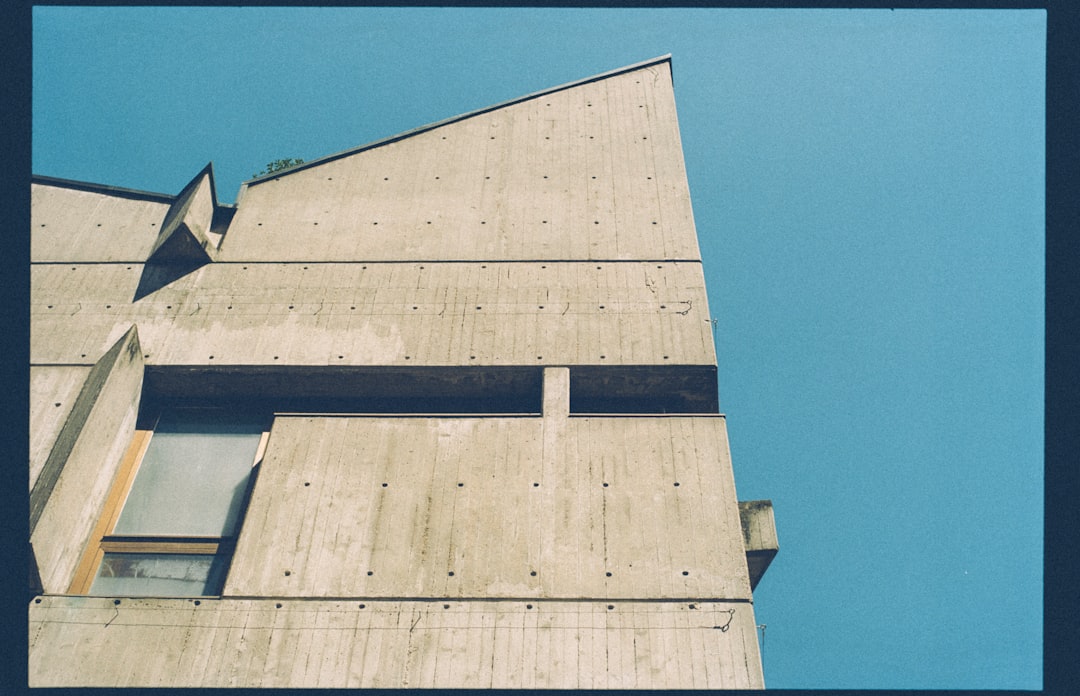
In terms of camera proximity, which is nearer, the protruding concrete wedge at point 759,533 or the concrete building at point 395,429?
the concrete building at point 395,429

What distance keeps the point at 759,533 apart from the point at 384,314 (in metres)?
5.95

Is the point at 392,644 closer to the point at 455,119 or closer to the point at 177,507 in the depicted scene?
the point at 177,507

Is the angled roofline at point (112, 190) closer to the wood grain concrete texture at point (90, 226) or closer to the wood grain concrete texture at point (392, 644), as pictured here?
the wood grain concrete texture at point (90, 226)

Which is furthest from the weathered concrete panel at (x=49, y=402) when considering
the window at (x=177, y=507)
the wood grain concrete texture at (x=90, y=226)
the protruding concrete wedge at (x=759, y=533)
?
the protruding concrete wedge at (x=759, y=533)

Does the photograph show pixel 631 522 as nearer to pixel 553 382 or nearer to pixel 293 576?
pixel 553 382

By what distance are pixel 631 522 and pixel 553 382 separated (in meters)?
2.41

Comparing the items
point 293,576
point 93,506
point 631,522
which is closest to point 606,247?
point 631,522

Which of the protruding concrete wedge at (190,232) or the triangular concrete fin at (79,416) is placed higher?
the protruding concrete wedge at (190,232)

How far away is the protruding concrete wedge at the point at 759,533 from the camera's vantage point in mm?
10039

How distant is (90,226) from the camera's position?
1352 cm

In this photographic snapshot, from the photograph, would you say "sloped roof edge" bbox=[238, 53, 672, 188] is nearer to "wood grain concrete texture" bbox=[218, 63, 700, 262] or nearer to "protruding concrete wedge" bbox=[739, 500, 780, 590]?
"wood grain concrete texture" bbox=[218, 63, 700, 262]

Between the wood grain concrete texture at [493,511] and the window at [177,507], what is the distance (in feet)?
2.76

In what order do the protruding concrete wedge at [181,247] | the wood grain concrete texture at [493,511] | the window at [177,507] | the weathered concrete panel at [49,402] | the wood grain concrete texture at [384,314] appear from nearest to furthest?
1. the wood grain concrete texture at [493,511]
2. the window at [177,507]
3. the weathered concrete panel at [49,402]
4. the wood grain concrete texture at [384,314]
5. the protruding concrete wedge at [181,247]

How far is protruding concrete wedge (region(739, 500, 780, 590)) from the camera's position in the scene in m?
10.0
